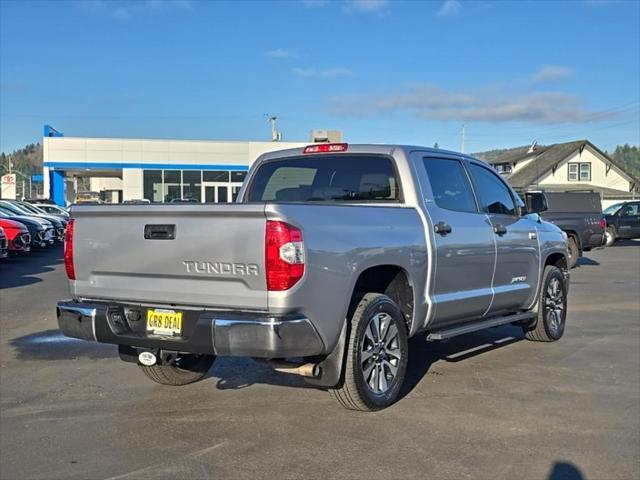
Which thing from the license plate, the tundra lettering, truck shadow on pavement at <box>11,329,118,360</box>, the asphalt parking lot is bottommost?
the asphalt parking lot

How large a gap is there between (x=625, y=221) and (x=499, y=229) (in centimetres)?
2241

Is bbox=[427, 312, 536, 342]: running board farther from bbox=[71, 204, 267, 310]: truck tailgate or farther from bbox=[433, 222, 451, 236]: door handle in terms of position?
bbox=[71, 204, 267, 310]: truck tailgate

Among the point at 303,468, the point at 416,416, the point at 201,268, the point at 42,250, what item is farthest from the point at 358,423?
the point at 42,250

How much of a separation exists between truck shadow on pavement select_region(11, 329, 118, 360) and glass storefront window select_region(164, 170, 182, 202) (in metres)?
33.9

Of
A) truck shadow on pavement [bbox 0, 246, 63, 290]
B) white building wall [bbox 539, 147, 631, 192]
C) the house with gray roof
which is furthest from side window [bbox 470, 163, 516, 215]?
white building wall [bbox 539, 147, 631, 192]

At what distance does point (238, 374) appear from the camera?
6.03 metres

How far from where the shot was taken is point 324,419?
483 cm

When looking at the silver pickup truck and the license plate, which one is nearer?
the silver pickup truck

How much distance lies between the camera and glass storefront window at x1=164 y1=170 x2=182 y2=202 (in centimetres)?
4103

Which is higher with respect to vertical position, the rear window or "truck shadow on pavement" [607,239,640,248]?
the rear window

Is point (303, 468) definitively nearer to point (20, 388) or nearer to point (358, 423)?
point (358, 423)

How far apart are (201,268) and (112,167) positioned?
3832cm

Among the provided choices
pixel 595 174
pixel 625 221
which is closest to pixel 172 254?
pixel 625 221

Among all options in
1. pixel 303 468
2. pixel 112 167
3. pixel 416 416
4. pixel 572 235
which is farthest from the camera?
pixel 112 167
